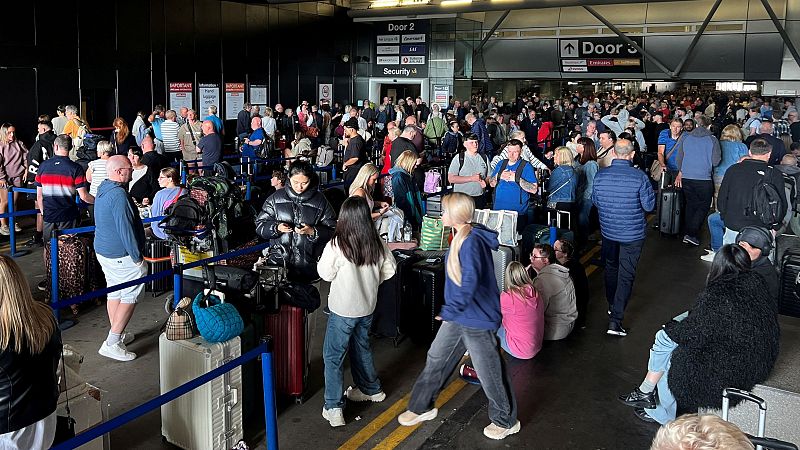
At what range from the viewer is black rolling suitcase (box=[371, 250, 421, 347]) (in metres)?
7.22

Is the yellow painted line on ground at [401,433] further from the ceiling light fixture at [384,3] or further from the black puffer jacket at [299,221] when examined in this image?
the ceiling light fixture at [384,3]

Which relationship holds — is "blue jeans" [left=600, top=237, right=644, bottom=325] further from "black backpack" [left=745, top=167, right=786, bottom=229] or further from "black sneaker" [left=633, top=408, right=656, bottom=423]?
"black sneaker" [left=633, top=408, right=656, bottom=423]

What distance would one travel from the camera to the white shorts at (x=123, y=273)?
681 centimetres

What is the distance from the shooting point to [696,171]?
11.5 meters

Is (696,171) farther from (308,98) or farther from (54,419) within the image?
Result: (308,98)

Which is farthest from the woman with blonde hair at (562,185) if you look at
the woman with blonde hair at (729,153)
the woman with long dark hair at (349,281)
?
the woman with long dark hair at (349,281)

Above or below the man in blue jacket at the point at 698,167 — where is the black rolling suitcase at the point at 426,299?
below

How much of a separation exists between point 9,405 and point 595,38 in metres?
27.9

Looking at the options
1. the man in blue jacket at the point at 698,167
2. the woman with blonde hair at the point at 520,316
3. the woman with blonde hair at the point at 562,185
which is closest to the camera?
the woman with blonde hair at the point at 520,316

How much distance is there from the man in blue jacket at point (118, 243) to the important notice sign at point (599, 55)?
2471 centimetres

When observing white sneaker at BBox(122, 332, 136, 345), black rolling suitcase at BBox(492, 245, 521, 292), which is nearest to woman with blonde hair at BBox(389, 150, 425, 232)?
black rolling suitcase at BBox(492, 245, 521, 292)

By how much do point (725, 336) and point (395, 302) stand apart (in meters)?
A: 3.40

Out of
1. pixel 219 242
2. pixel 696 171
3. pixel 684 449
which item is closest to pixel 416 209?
pixel 219 242

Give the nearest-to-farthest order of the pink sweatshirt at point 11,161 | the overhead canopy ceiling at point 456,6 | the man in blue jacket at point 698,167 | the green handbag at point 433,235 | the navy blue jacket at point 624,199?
the navy blue jacket at point 624,199 → the green handbag at point 433,235 → the man in blue jacket at point 698,167 → the pink sweatshirt at point 11,161 → the overhead canopy ceiling at point 456,6
